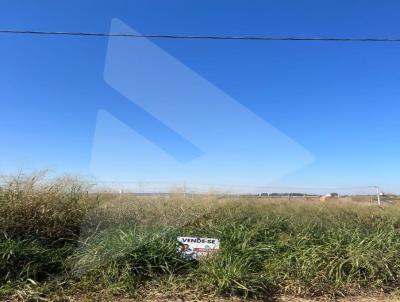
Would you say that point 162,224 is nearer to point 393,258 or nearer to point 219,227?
point 219,227

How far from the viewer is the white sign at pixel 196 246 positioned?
661 cm

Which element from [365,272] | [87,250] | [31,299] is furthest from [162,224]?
[365,272]

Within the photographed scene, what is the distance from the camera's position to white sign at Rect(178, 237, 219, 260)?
6.61 meters

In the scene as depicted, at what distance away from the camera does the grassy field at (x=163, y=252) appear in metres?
5.78

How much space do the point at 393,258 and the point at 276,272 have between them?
1853 mm

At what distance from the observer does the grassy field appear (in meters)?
5.78

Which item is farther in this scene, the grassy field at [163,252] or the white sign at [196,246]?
the white sign at [196,246]

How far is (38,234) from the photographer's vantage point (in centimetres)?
689

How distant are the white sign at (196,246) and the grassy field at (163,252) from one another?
0.54 ft

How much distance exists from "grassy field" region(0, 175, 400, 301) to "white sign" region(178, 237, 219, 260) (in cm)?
16

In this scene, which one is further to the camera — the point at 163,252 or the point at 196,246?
the point at 196,246

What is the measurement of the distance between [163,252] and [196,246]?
60 centimetres

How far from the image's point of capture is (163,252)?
6.34 metres

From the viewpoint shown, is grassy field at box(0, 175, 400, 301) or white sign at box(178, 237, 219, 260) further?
white sign at box(178, 237, 219, 260)
